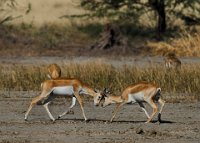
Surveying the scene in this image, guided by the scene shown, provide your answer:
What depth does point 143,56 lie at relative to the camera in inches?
1444

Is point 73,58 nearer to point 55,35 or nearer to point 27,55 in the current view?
point 27,55

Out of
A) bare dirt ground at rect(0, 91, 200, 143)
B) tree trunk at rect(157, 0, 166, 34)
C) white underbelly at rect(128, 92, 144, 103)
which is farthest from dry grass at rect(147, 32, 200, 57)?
white underbelly at rect(128, 92, 144, 103)

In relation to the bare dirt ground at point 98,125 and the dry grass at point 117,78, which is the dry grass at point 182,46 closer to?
the dry grass at point 117,78

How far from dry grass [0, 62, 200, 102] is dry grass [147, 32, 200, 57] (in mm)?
10050

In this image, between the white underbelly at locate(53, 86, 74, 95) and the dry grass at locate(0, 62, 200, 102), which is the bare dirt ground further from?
the dry grass at locate(0, 62, 200, 102)

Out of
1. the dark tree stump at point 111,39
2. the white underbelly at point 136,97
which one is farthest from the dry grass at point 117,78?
the dark tree stump at point 111,39

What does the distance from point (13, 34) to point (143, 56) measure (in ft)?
28.0

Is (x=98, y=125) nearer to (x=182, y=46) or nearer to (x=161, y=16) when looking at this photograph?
(x=182, y=46)

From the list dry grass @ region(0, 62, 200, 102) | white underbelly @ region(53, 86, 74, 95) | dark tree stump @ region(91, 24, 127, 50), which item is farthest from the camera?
dark tree stump @ region(91, 24, 127, 50)

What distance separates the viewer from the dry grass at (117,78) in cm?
2352

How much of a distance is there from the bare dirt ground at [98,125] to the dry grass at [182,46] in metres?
15.8

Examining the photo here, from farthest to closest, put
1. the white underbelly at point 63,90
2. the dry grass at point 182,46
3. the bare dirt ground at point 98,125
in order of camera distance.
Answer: the dry grass at point 182,46, the white underbelly at point 63,90, the bare dirt ground at point 98,125

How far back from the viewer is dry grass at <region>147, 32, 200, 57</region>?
1448 inches

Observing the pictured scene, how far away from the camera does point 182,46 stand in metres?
37.8
